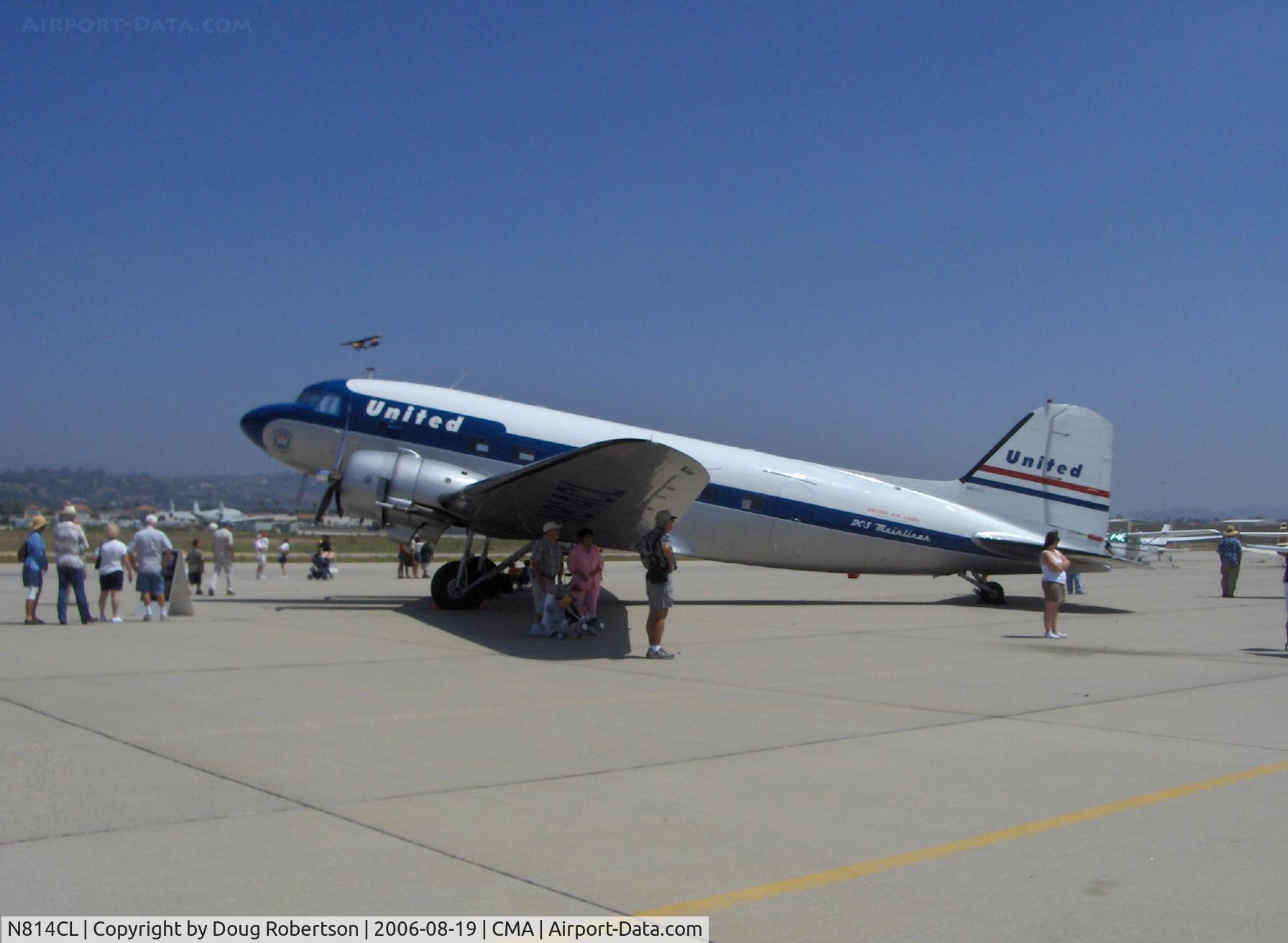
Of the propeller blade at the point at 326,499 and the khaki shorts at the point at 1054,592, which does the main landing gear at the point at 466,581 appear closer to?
the propeller blade at the point at 326,499

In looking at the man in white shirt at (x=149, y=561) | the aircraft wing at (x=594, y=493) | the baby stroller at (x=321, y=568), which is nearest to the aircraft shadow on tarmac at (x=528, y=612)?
the aircraft wing at (x=594, y=493)

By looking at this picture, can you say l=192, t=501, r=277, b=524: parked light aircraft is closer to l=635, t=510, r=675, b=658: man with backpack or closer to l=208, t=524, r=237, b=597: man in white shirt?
l=208, t=524, r=237, b=597: man in white shirt

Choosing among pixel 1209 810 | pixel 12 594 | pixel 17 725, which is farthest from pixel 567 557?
pixel 12 594

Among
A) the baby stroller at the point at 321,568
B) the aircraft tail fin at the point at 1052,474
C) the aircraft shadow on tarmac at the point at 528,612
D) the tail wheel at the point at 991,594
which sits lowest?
the baby stroller at the point at 321,568

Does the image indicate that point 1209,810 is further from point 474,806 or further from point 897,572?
point 897,572

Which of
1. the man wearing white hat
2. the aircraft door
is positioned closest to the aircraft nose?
the man wearing white hat

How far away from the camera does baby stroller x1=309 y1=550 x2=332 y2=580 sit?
29281mm

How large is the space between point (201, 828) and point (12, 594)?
20.0m

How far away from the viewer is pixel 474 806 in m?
5.91

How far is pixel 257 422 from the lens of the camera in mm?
18484

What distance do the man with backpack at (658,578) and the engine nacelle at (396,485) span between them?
5.03 m

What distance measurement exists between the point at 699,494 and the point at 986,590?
24.8 ft

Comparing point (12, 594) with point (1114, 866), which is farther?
point (12, 594)

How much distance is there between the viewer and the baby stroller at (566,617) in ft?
45.4
